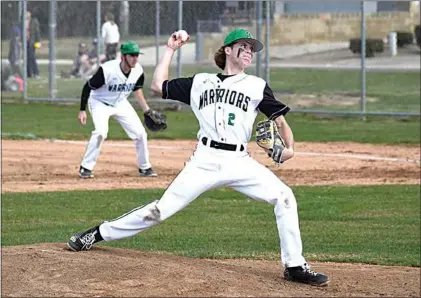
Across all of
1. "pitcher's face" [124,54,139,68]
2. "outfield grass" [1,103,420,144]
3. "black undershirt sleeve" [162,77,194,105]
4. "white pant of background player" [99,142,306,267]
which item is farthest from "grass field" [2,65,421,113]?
"white pant of background player" [99,142,306,267]

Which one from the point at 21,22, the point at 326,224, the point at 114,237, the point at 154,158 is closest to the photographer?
the point at 114,237

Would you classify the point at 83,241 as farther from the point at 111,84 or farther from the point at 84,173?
the point at 84,173

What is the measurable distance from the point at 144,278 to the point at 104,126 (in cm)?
777

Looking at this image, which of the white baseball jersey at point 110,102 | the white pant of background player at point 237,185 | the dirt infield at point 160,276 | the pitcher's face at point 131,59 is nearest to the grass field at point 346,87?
the white baseball jersey at point 110,102

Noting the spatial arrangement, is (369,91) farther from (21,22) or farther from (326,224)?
(326,224)

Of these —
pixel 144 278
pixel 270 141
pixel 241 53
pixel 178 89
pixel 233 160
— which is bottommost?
pixel 144 278

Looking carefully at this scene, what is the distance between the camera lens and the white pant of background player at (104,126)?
585 inches

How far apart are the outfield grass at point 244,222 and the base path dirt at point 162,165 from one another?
87 cm

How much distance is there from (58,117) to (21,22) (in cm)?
378

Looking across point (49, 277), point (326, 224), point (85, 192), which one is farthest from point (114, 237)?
point (85, 192)

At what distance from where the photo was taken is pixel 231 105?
7.74 m

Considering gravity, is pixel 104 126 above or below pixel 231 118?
below

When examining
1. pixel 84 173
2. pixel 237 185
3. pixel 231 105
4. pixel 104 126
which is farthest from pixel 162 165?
pixel 231 105

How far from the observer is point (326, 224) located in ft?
38.7
